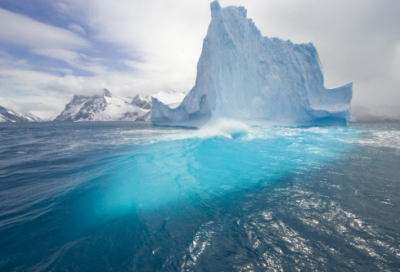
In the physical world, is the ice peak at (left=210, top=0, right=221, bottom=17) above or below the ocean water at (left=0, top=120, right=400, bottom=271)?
above

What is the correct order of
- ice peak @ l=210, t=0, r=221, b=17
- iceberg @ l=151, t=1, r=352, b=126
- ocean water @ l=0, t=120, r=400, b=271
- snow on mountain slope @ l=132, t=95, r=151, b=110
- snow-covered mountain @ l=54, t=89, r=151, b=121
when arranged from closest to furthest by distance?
ocean water @ l=0, t=120, r=400, b=271, ice peak @ l=210, t=0, r=221, b=17, iceberg @ l=151, t=1, r=352, b=126, snow-covered mountain @ l=54, t=89, r=151, b=121, snow on mountain slope @ l=132, t=95, r=151, b=110

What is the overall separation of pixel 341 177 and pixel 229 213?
12.9ft

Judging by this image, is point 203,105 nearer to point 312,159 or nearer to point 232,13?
point 232,13

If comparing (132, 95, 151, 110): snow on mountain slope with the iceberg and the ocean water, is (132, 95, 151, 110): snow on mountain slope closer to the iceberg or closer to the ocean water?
the iceberg

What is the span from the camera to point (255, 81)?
72.8 feet

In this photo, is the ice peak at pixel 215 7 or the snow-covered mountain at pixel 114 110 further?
the snow-covered mountain at pixel 114 110

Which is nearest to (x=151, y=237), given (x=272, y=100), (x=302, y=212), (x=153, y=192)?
(x=153, y=192)

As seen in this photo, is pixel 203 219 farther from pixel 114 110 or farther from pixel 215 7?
pixel 114 110

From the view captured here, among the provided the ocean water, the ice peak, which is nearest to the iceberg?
the ice peak

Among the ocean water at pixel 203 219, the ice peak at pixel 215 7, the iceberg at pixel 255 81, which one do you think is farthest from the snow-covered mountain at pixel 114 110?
the ocean water at pixel 203 219

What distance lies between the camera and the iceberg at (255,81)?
64.3 feet

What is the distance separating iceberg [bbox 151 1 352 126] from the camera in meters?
19.6

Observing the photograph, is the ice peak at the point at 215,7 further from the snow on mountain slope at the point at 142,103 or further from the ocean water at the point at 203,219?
the snow on mountain slope at the point at 142,103

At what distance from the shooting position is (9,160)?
7910mm
